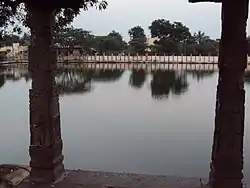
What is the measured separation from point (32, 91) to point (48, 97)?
0.17 meters

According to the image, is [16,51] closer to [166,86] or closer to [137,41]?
[137,41]

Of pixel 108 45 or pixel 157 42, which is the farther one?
pixel 108 45

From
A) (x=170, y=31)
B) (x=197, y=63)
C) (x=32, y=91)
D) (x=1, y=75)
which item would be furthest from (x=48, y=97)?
(x=170, y=31)

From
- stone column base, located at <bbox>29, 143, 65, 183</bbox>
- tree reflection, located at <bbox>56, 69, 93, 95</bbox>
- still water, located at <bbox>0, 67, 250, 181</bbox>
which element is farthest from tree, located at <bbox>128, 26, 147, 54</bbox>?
stone column base, located at <bbox>29, 143, 65, 183</bbox>

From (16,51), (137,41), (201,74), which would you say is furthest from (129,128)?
(137,41)

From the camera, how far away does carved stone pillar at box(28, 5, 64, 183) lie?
3490 mm

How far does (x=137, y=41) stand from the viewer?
42312 millimetres

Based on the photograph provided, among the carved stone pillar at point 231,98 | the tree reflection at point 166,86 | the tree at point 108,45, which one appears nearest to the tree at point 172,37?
the tree at point 108,45

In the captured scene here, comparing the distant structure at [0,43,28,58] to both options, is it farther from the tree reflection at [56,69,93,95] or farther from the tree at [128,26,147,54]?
the tree at [128,26,147,54]

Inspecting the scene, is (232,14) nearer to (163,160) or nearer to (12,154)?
(163,160)

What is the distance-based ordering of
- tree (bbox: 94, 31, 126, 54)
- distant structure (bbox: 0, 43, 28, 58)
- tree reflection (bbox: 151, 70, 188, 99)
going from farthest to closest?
1. tree (bbox: 94, 31, 126, 54)
2. distant structure (bbox: 0, 43, 28, 58)
3. tree reflection (bbox: 151, 70, 188, 99)

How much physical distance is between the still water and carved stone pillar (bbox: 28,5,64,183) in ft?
12.3

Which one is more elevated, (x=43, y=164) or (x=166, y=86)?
(x=43, y=164)

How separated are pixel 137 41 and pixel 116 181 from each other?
3918cm
